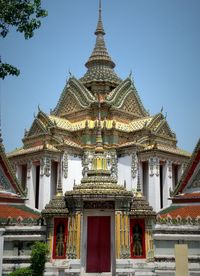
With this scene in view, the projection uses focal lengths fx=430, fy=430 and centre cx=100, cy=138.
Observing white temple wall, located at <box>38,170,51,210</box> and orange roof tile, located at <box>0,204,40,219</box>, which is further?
white temple wall, located at <box>38,170,51,210</box>

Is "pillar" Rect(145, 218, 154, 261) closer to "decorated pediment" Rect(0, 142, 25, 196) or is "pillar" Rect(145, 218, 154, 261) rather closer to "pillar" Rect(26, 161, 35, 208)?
"decorated pediment" Rect(0, 142, 25, 196)

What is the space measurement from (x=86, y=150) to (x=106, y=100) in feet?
15.6

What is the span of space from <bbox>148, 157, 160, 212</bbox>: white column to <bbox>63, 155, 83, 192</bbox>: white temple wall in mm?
5083

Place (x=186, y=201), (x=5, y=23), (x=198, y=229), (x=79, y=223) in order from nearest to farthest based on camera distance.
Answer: (x=5, y=23) → (x=79, y=223) → (x=198, y=229) → (x=186, y=201)

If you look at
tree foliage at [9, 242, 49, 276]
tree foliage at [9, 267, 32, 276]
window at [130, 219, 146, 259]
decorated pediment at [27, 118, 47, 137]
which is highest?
decorated pediment at [27, 118, 47, 137]

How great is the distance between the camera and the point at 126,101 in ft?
116

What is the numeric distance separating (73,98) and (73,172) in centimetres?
757

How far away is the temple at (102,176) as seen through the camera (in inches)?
559

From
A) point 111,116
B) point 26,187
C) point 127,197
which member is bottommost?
point 127,197

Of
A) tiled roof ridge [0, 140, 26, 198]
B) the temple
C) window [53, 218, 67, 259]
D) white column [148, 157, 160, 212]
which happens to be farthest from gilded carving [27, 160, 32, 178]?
window [53, 218, 67, 259]

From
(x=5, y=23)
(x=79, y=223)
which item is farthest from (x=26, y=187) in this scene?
(x=5, y=23)

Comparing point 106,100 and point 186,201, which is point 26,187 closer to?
point 106,100

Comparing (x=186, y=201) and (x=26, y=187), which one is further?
(x=26, y=187)

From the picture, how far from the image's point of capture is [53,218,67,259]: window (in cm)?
1466
